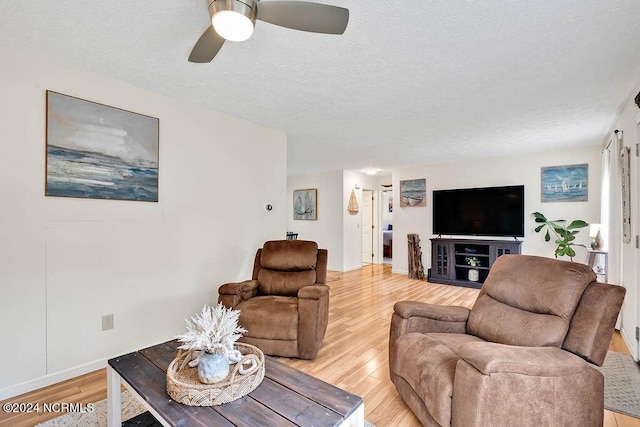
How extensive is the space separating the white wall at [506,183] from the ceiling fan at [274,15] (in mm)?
4922

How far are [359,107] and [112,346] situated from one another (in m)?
3.07

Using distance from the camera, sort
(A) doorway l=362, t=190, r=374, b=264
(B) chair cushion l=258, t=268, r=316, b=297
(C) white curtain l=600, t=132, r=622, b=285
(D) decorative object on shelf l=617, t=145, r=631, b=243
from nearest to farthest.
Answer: (D) decorative object on shelf l=617, t=145, r=631, b=243
(B) chair cushion l=258, t=268, r=316, b=297
(C) white curtain l=600, t=132, r=622, b=285
(A) doorway l=362, t=190, r=374, b=264

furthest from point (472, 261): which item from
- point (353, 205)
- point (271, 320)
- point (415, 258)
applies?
point (271, 320)

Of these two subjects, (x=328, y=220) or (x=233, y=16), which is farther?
(x=328, y=220)

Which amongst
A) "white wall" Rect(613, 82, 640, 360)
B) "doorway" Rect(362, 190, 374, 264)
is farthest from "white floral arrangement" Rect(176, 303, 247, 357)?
"doorway" Rect(362, 190, 374, 264)

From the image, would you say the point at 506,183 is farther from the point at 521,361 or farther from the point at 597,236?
the point at 521,361

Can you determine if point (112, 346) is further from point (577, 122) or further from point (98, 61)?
point (577, 122)

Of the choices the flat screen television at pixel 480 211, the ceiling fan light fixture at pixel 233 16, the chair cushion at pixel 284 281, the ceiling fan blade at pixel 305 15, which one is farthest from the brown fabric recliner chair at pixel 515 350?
the flat screen television at pixel 480 211

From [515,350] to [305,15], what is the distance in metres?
1.81

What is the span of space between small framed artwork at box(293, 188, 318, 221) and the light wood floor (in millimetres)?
2631

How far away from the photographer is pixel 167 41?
1965 mm

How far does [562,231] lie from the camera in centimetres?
448

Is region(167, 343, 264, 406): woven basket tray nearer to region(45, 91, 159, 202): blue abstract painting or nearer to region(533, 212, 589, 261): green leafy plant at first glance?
region(45, 91, 159, 202): blue abstract painting

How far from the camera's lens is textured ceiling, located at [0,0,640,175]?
1.69m
